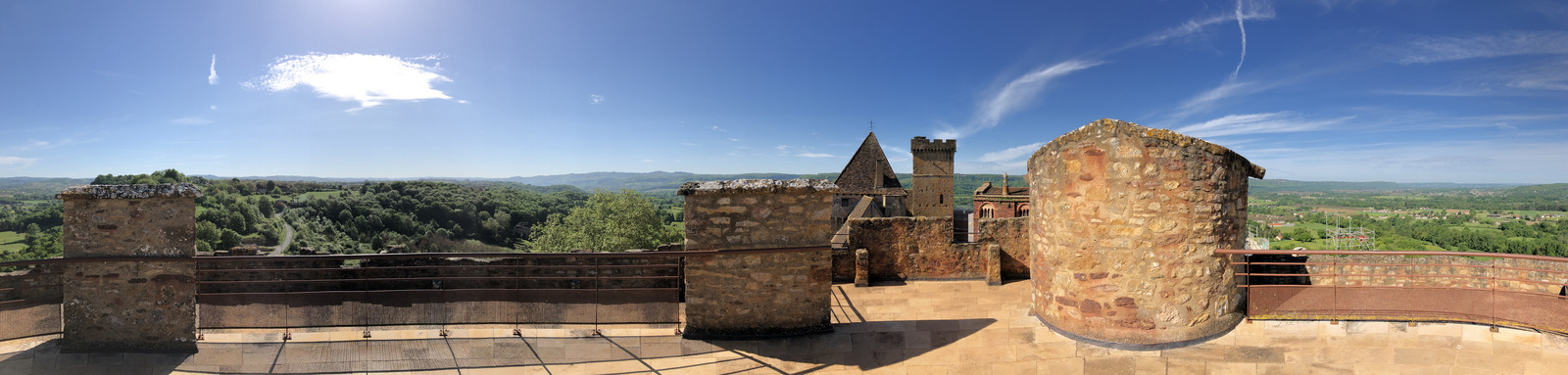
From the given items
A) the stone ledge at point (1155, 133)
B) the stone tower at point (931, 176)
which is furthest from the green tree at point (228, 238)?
the stone ledge at point (1155, 133)

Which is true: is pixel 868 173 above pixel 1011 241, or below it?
above

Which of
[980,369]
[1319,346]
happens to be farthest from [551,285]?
[1319,346]

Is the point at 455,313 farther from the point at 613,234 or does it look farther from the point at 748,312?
the point at 613,234

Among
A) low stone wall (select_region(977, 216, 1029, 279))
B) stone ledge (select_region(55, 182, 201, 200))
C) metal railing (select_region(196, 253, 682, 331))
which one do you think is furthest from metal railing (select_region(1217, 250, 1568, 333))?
stone ledge (select_region(55, 182, 201, 200))

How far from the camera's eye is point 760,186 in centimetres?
541

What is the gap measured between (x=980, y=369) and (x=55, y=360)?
9765mm

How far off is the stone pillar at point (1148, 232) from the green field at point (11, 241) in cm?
5756

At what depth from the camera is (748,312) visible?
18.5ft

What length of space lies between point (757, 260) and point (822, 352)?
1.20 metres

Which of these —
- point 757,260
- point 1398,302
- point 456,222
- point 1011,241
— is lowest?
point 456,222

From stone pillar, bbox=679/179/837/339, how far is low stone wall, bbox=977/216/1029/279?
532cm

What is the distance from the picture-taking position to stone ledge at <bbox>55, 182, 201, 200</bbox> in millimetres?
5332

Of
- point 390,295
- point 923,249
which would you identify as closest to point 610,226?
point 390,295

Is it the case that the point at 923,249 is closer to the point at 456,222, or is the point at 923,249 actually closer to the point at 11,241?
the point at 11,241
